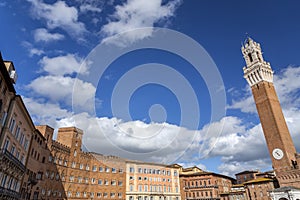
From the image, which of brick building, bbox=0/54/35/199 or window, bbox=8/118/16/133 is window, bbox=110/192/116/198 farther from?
window, bbox=8/118/16/133

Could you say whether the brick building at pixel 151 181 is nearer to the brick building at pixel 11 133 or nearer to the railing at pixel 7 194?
the brick building at pixel 11 133

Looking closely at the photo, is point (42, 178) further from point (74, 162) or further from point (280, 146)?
point (280, 146)

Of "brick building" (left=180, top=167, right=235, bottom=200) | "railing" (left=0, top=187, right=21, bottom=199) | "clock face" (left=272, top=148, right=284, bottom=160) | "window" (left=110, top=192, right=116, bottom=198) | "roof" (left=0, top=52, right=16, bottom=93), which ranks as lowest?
"railing" (left=0, top=187, right=21, bottom=199)

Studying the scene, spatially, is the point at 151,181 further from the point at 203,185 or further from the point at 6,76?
the point at 6,76

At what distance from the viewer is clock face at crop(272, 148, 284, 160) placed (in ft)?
210

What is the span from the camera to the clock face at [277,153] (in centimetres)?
6394

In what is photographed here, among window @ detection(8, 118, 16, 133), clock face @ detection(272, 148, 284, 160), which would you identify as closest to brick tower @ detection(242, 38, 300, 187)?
clock face @ detection(272, 148, 284, 160)

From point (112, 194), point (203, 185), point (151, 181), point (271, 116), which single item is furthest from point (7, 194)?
point (203, 185)

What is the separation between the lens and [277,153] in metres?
65.0

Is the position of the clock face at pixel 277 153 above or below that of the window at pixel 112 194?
above

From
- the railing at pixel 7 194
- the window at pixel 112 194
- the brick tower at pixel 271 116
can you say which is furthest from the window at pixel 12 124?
the brick tower at pixel 271 116

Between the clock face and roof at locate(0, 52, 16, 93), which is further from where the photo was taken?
the clock face

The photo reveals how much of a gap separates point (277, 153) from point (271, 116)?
36.6ft

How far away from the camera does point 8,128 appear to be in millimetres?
27297
